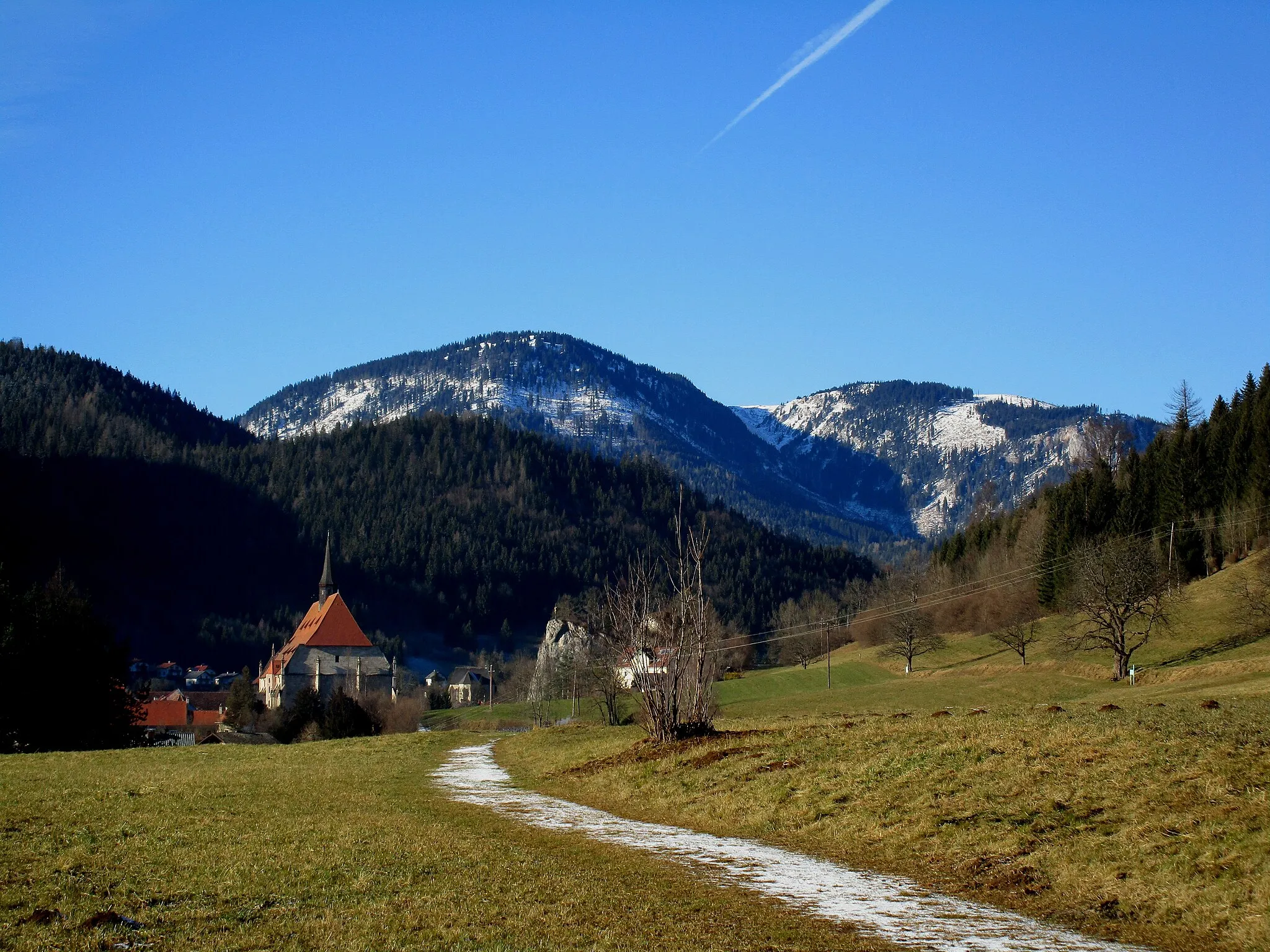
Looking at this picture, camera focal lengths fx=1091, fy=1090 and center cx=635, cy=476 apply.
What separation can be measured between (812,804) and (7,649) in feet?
141

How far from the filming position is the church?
435 feet

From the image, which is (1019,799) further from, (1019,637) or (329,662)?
(329,662)

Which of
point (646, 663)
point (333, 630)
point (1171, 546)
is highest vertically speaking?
point (1171, 546)

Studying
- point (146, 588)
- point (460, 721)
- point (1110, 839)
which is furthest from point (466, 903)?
point (146, 588)

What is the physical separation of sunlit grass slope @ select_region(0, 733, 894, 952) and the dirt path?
57 cm

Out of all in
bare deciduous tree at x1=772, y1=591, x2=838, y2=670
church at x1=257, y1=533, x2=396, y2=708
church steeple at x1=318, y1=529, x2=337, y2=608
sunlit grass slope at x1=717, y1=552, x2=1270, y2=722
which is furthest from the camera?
church steeple at x1=318, y1=529, x2=337, y2=608

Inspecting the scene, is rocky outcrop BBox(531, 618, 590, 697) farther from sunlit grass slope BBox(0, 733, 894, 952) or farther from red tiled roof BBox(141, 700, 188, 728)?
sunlit grass slope BBox(0, 733, 894, 952)

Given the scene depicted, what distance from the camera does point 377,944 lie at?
10219 millimetres

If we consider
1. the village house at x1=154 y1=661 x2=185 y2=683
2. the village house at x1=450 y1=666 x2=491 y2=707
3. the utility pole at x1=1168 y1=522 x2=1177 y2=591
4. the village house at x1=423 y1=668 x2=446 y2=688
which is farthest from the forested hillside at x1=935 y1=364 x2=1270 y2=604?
the village house at x1=154 y1=661 x2=185 y2=683

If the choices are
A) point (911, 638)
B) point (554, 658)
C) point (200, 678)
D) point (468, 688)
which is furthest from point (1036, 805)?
point (200, 678)

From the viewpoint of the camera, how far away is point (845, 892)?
13227 millimetres

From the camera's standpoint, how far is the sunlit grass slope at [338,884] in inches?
416

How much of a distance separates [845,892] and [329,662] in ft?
425

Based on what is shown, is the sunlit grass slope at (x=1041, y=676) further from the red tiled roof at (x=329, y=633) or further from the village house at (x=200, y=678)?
the village house at (x=200, y=678)
